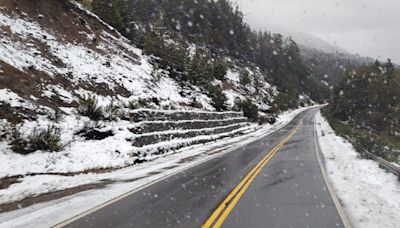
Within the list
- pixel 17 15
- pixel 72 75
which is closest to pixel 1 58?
pixel 72 75

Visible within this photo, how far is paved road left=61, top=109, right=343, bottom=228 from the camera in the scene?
6402 millimetres

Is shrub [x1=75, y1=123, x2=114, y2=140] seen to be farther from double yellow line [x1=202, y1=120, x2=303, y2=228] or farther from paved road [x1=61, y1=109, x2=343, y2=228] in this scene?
double yellow line [x1=202, y1=120, x2=303, y2=228]

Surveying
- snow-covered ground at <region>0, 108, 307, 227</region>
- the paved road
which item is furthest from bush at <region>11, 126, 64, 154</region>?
the paved road

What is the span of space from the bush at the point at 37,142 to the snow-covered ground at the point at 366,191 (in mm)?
8936

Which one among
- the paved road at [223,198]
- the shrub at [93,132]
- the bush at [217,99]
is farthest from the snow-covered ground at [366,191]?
the bush at [217,99]

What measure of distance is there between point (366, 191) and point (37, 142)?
1004cm

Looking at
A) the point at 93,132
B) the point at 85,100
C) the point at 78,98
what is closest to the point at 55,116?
the point at 93,132

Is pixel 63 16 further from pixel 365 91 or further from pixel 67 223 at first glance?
pixel 365 91

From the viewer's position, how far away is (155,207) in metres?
7.37

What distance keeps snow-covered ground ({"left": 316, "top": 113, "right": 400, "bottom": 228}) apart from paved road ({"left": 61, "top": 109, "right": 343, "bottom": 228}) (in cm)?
44

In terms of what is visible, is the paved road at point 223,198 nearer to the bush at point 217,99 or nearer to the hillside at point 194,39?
the bush at point 217,99

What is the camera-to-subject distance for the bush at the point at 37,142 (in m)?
10.8

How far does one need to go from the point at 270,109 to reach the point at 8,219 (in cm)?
6077

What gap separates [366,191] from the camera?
9.41 meters
